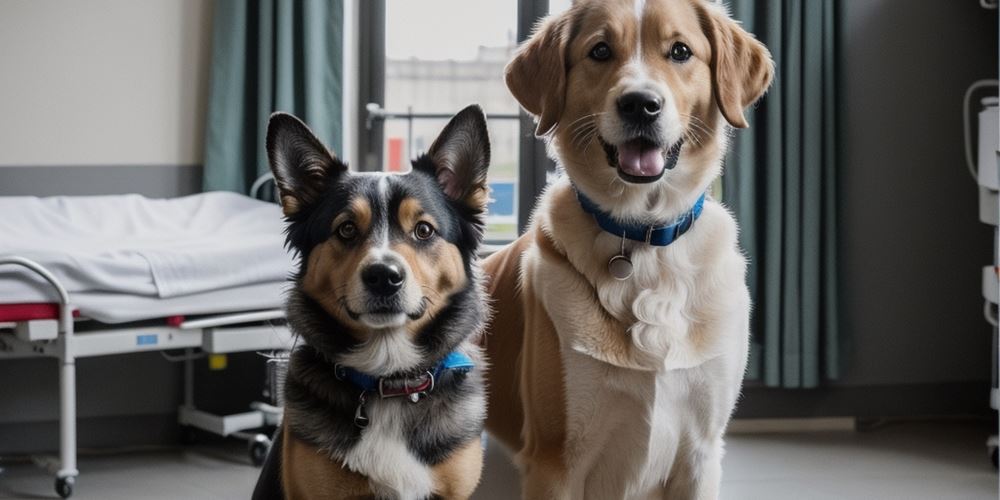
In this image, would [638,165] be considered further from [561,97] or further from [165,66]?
[165,66]

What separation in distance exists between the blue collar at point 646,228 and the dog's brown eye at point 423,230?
0.26 meters

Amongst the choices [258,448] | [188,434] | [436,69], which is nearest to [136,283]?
[258,448]

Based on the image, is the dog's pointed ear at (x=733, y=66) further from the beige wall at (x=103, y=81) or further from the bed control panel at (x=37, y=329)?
the beige wall at (x=103, y=81)

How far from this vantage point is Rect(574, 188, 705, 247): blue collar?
1.83 meters

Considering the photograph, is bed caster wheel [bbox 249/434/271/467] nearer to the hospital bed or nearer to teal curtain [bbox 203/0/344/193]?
the hospital bed

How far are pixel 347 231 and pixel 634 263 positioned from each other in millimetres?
456

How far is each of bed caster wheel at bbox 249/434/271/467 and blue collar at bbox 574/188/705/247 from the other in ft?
7.23

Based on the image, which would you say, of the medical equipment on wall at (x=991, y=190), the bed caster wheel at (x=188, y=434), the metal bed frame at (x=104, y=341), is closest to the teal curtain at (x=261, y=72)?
Answer: the metal bed frame at (x=104, y=341)

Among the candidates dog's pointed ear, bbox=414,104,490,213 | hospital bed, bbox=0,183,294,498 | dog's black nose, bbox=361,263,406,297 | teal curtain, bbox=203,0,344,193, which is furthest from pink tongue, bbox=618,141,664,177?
teal curtain, bbox=203,0,344,193

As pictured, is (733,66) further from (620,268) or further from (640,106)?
(620,268)

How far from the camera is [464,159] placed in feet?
6.24

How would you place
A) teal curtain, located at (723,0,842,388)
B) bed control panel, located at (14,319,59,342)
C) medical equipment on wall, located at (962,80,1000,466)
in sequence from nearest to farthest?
bed control panel, located at (14,319,59,342), medical equipment on wall, located at (962,80,1000,466), teal curtain, located at (723,0,842,388)

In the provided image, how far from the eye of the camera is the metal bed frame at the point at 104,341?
128 inches

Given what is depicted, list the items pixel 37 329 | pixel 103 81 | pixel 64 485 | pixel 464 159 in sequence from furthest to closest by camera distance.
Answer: pixel 103 81, pixel 64 485, pixel 37 329, pixel 464 159
